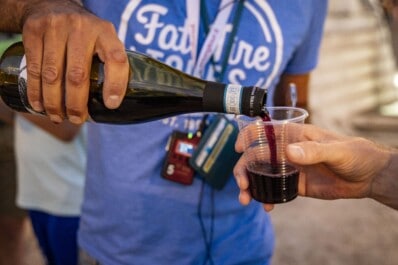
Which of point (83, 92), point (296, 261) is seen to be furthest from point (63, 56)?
point (296, 261)

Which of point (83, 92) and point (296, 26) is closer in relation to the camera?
point (83, 92)

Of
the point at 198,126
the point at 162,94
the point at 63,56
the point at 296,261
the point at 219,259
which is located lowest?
the point at 296,261

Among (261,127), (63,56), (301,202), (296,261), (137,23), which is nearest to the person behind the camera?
(63,56)

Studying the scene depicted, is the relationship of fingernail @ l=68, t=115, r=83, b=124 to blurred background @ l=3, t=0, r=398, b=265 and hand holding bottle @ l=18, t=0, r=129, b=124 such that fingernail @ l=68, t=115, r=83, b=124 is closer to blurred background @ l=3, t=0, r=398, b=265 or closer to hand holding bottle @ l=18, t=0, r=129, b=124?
hand holding bottle @ l=18, t=0, r=129, b=124

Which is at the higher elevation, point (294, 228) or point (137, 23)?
point (137, 23)

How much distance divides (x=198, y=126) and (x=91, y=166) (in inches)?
14.8

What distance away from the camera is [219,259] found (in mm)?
1666

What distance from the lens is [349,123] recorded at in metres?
7.33

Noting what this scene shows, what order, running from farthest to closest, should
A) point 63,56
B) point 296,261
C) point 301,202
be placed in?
point 301,202 → point 296,261 → point 63,56

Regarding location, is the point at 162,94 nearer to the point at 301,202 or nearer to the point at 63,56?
the point at 63,56

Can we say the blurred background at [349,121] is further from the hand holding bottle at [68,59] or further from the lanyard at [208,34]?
the hand holding bottle at [68,59]

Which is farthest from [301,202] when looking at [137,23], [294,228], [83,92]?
[83,92]

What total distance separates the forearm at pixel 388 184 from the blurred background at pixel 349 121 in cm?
107

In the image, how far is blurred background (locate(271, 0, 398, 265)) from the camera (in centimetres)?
402
